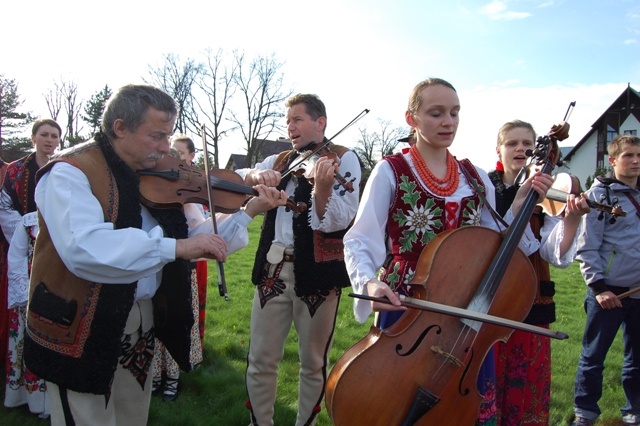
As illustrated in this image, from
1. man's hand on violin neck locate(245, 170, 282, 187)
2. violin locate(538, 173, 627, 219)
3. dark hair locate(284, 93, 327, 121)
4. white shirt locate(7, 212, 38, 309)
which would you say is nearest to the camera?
violin locate(538, 173, 627, 219)

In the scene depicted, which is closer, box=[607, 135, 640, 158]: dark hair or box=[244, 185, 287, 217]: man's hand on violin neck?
box=[244, 185, 287, 217]: man's hand on violin neck

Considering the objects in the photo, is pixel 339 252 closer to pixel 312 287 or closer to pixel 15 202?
pixel 312 287

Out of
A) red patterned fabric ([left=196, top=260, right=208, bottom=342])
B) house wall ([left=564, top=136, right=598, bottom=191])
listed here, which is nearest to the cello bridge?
red patterned fabric ([left=196, top=260, right=208, bottom=342])

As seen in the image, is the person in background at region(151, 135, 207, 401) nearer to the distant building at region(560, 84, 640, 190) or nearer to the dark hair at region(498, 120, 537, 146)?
the dark hair at region(498, 120, 537, 146)

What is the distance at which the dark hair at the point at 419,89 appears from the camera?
7.34 feet

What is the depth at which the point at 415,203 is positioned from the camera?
2.20m

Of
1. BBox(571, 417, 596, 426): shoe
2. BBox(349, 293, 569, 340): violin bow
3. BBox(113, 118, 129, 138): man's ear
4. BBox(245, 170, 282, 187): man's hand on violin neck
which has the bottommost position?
BBox(571, 417, 596, 426): shoe

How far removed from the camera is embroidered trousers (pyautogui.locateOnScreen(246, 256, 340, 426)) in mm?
3154

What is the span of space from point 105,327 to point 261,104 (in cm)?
3385

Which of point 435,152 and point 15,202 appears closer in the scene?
point 435,152

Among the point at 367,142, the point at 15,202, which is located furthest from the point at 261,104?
the point at 15,202

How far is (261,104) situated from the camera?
34.6 meters

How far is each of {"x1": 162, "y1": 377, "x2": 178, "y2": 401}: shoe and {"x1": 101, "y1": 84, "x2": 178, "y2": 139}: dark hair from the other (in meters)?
2.46

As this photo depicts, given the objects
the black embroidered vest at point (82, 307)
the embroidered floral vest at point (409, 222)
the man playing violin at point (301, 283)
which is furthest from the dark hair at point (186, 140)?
the embroidered floral vest at point (409, 222)
